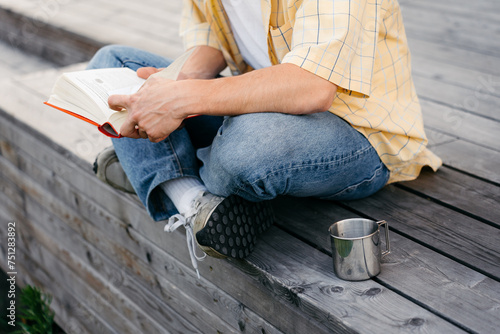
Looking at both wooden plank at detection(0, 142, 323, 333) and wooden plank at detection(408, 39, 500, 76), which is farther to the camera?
wooden plank at detection(408, 39, 500, 76)

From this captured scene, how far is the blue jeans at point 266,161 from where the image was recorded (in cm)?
110

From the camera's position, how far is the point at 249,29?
1411 millimetres

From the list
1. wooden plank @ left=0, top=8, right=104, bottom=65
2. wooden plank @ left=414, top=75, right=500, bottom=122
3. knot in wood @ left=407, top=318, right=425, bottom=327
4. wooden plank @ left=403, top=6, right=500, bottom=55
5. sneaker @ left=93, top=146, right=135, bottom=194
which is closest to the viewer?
knot in wood @ left=407, top=318, right=425, bottom=327

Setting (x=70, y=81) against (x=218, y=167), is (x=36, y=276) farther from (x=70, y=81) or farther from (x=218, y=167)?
(x=218, y=167)

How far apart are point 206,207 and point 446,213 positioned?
0.55 meters

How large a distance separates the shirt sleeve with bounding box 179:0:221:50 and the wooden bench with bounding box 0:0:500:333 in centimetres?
49

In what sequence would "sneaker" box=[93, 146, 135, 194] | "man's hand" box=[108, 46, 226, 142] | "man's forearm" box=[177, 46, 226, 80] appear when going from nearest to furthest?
"man's hand" box=[108, 46, 226, 142] < "sneaker" box=[93, 146, 135, 194] < "man's forearm" box=[177, 46, 226, 80]

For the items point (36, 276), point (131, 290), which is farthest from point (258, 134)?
point (36, 276)

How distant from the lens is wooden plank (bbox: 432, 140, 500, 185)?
58.2 inches

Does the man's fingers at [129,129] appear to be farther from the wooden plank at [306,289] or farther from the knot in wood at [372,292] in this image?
the knot in wood at [372,292]

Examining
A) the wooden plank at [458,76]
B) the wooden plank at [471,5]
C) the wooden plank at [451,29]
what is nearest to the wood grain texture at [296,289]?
the wooden plank at [458,76]

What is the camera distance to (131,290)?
5.96 feet

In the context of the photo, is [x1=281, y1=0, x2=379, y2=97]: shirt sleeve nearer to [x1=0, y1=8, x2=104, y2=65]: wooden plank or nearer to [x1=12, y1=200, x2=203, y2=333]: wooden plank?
[x1=12, y1=200, x2=203, y2=333]: wooden plank

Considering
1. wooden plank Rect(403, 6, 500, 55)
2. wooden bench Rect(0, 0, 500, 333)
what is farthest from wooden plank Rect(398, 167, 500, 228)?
wooden plank Rect(403, 6, 500, 55)
